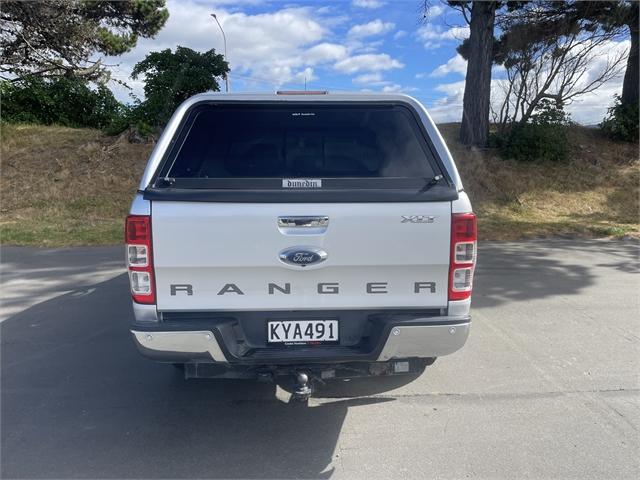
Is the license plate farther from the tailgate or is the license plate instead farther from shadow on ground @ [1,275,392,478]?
shadow on ground @ [1,275,392,478]

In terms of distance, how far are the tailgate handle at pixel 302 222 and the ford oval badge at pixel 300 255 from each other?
133 millimetres

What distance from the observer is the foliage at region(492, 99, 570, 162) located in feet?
→ 50.1

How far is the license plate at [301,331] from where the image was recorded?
328 cm

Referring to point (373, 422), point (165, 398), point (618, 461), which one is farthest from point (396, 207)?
point (165, 398)

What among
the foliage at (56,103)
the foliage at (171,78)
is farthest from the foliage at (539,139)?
the foliage at (56,103)

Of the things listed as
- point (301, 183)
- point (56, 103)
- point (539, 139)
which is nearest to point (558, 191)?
point (539, 139)

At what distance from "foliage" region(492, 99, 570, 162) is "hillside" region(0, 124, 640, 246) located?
0.36m

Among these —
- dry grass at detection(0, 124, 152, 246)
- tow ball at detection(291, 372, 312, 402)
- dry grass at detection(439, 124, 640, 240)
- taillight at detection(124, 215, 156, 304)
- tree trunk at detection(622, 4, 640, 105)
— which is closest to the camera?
taillight at detection(124, 215, 156, 304)

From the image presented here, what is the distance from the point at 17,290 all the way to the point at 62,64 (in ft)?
49.1

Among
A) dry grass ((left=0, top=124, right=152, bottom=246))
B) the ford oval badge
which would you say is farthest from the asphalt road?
dry grass ((left=0, top=124, right=152, bottom=246))

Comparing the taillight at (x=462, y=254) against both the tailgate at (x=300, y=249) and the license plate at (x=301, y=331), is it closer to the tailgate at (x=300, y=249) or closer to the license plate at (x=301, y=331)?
the tailgate at (x=300, y=249)

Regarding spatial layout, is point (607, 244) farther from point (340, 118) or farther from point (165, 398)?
point (165, 398)

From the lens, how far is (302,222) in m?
3.16

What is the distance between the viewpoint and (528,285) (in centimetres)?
716
